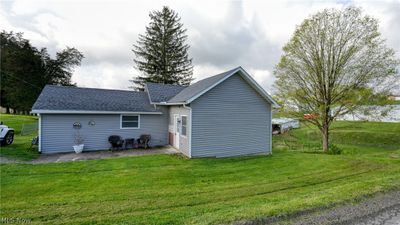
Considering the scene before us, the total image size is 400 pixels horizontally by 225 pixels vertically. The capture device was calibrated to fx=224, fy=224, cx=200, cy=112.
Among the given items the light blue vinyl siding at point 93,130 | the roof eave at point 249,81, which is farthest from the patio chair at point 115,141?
the roof eave at point 249,81

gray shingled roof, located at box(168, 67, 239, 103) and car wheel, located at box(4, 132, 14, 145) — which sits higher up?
gray shingled roof, located at box(168, 67, 239, 103)

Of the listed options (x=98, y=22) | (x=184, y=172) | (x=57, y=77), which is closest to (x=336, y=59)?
(x=184, y=172)

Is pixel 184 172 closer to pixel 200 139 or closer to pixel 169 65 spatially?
pixel 200 139

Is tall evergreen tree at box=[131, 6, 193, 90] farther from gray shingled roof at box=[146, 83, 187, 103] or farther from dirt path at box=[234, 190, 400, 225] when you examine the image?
dirt path at box=[234, 190, 400, 225]

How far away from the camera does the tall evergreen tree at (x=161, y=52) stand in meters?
34.5

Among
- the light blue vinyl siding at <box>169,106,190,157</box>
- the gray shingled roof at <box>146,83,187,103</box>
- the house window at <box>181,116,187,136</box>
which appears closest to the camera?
the light blue vinyl siding at <box>169,106,190,157</box>

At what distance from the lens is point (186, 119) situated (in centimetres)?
1218

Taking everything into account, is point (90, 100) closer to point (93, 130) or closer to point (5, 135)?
point (93, 130)

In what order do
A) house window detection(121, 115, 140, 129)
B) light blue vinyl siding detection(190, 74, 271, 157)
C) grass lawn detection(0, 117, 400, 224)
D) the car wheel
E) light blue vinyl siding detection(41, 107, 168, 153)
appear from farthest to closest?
house window detection(121, 115, 140, 129)
the car wheel
light blue vinyl siding detection(41, 107, 168, 153)
light blue vinyl siding detection(190, 74, 271, 157)
grass lawn detection(0, 117, 400, 224)

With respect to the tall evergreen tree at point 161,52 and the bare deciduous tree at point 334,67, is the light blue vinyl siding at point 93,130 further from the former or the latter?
the tall evergreen tree at point 161,52

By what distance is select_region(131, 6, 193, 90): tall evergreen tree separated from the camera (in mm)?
34500

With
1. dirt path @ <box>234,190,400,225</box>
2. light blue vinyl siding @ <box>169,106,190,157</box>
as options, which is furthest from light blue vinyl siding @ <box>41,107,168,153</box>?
dirt path @ <box>234,190,400,225</box>

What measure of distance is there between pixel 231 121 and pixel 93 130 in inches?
326

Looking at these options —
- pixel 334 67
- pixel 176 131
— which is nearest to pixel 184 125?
pixel 176 131
